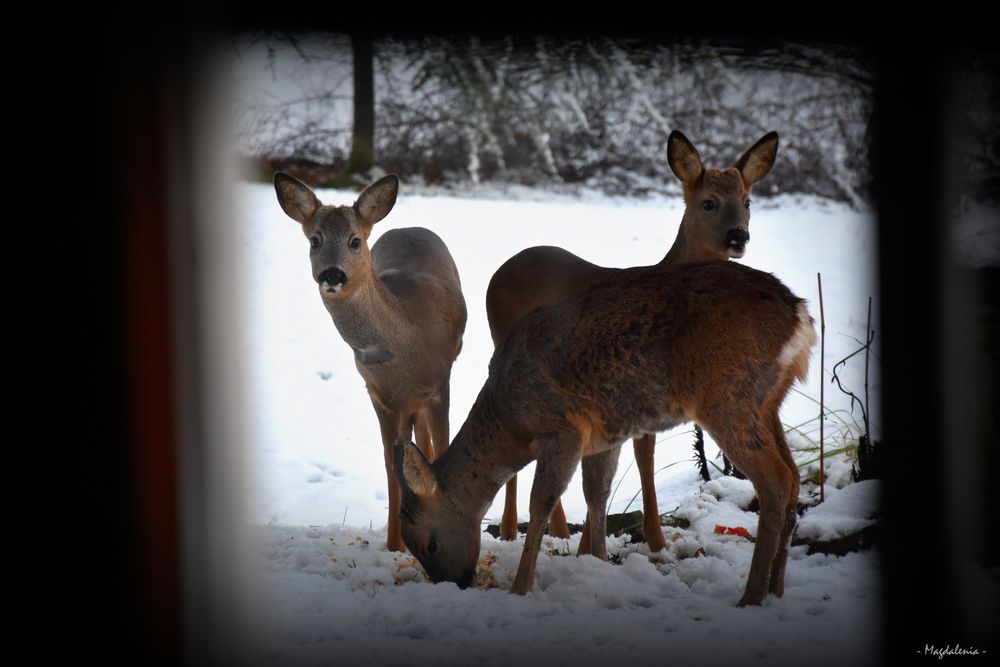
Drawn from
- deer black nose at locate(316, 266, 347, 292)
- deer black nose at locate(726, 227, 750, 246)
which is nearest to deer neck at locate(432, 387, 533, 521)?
deer black nose at locate(316, 266, 347, 292)

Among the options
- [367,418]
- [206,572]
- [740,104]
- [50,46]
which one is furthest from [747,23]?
[740,104]

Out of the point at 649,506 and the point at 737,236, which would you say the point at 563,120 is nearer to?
the point at 737,236

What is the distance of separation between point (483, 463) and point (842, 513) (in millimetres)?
2116

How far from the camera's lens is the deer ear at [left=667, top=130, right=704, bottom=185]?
18.1 feet

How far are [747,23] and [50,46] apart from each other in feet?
5.63

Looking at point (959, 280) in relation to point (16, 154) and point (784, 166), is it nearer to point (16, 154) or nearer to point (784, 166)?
point (16, 154)

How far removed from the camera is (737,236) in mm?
5301

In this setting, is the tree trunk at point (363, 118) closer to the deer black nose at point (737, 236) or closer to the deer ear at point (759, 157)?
the deer ear at point (759, 157)

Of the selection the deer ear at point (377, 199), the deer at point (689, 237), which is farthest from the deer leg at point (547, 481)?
the deer ear at point (377, 199)

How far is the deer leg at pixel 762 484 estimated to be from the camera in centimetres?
430

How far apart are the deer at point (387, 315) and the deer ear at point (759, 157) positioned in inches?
80.0

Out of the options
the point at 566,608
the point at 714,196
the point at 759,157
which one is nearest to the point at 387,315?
the point at 714,196

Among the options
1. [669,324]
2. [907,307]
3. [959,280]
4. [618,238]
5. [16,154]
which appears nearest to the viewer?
[16,154]

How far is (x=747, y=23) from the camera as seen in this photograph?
245 centimetres
